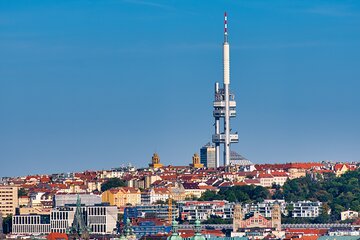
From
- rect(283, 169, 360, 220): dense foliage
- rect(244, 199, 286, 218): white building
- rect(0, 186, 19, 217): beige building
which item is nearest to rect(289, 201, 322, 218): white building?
rect(283, 169, 360, 220): dense foliage

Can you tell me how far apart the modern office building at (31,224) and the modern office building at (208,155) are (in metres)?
27.4

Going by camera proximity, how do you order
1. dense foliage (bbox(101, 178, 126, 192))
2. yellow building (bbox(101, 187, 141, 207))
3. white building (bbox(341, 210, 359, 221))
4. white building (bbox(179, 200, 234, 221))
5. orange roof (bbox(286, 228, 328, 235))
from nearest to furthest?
orange roof (bbox(286, 228, 328, 235))
white building (bbox(341, 210, 359, 221))
white building (bbox(179, 200, 234, 221))
yellow building (bbox(101, 187, 141, 207))
dense foliage (bbox(101, 178, 126, 192))

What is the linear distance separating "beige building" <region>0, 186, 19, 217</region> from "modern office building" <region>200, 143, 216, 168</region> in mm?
20419

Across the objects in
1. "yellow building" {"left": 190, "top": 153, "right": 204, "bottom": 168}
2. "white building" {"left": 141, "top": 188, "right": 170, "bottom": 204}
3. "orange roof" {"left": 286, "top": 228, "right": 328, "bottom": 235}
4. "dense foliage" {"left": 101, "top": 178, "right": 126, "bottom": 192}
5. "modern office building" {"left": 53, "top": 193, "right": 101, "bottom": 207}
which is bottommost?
"orange roof" {"left": 286, "top": 228, "right": 328, "bottom": 235}

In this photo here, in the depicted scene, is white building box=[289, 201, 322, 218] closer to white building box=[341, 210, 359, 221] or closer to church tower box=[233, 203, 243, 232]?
white building box=[341, 210, 359, 221]

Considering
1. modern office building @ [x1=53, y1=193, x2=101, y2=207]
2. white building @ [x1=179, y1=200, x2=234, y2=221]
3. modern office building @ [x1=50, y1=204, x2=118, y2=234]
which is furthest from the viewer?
modern office building @ [x1=53, y1=193, x2=101, y2=207]

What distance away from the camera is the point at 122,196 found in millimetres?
108250

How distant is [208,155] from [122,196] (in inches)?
787

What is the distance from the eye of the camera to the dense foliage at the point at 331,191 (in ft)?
338

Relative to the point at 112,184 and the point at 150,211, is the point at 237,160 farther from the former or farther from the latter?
the point at 150,211

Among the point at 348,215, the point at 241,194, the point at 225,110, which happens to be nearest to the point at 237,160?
the point at 225,110

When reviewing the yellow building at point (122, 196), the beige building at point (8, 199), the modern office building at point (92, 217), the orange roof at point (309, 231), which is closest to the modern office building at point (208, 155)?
the yellow building at point (122, 196)

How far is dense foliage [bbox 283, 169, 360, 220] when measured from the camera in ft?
338

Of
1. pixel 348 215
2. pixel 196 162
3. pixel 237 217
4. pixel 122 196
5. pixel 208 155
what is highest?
pixel 208 155
